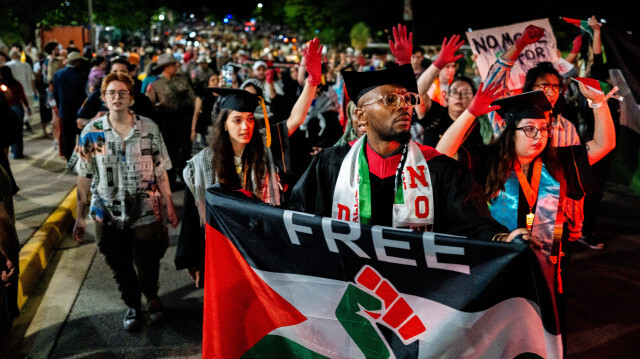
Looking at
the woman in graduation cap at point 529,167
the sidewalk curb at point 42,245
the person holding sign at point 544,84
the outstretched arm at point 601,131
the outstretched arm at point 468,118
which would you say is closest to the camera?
the outstretched arm at point 468,118

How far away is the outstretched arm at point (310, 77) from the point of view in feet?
13.3

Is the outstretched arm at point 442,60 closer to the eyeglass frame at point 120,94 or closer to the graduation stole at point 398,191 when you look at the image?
the graduation stole at point 398,191

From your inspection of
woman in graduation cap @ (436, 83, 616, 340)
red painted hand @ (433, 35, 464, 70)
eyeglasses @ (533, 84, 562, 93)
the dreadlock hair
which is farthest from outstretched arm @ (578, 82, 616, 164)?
the dreadlock hair

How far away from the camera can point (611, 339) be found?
4730 mm

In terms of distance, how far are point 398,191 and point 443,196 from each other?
233mm

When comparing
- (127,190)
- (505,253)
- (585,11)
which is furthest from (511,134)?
(585,11)

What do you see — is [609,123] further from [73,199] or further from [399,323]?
[73,199]

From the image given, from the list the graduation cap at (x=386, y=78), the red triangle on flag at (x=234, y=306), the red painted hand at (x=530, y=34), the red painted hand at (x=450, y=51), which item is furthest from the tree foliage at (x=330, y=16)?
the red triangle on flag at (x=234, y=306)

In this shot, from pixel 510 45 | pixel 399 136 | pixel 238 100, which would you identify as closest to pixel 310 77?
pixel 238 100

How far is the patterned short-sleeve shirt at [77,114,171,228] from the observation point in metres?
4.65

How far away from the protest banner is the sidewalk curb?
561 cm

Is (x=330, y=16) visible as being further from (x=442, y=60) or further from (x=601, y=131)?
(x=601, y=131)

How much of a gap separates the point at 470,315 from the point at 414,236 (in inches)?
16.7

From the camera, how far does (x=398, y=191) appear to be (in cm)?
299
